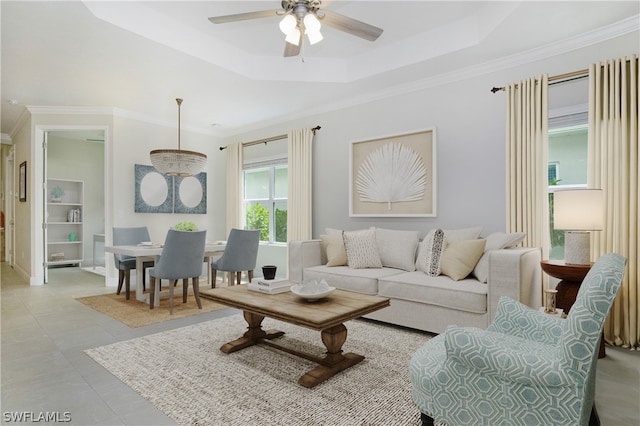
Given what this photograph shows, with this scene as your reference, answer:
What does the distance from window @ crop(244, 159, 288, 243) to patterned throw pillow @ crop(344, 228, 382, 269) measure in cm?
216

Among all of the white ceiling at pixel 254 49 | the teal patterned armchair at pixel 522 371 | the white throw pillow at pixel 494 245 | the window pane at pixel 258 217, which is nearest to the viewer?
the teal patterned armchair at pixel 522 371

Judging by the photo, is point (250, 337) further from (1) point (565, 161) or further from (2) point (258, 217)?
(2) point (258, 217)

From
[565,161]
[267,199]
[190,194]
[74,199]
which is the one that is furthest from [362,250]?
[74,199]

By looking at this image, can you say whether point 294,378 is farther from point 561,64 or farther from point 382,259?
point 561,64

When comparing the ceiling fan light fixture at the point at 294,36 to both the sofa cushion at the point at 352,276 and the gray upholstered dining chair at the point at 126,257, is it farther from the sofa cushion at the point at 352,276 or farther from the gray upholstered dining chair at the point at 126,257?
the gray upholstered dining chair at the point at 126,257

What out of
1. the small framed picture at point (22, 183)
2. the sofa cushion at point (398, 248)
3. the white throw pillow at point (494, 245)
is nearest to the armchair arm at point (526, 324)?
the white throw pillow at point (494, 245)

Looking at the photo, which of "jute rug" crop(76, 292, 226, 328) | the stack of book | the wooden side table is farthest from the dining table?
the wooden side table

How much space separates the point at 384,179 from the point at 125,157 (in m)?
3.97

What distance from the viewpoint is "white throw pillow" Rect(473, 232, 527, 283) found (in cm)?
297

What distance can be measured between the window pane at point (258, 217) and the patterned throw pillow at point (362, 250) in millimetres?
2494

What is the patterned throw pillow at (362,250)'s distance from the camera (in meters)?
3.74

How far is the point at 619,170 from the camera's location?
110 inches

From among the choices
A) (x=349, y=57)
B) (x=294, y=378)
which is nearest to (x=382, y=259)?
(x=294, y=378)

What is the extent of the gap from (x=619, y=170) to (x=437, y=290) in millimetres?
1708
